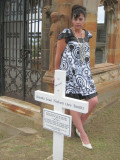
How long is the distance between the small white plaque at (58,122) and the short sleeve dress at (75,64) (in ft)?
2.50

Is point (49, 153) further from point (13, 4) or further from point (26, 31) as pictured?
point (13, 4)

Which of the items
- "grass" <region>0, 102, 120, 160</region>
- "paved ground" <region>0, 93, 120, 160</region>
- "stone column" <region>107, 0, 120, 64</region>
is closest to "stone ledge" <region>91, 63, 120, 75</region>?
"stone column" <region>107, 0, 120, 64</region>

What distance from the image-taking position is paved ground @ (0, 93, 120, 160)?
322 centimetres

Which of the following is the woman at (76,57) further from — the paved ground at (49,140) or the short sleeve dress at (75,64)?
the paved ground at (49,140)

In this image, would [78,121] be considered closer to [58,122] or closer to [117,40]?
[58,122]

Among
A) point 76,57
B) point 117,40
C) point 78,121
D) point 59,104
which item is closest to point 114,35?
point 117,40

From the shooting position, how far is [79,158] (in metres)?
3.14

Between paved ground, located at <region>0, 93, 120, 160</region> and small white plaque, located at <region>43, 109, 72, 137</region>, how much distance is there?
931 mm

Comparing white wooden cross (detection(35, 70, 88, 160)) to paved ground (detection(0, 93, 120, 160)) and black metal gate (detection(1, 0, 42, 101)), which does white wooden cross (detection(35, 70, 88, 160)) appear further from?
black metal gate (detection(1, 0, 42, 101))

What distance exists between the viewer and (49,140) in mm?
3688

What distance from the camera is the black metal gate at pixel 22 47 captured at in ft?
16.0

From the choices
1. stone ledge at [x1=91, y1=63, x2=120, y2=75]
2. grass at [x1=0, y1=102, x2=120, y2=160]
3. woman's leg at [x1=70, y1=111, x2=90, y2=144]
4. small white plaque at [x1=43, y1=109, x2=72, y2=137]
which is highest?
stone ledge at [x1=91, y1=63, x2=120, y2=75]

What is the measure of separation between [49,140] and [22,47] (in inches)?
95.8

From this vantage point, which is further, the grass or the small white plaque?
the grass
